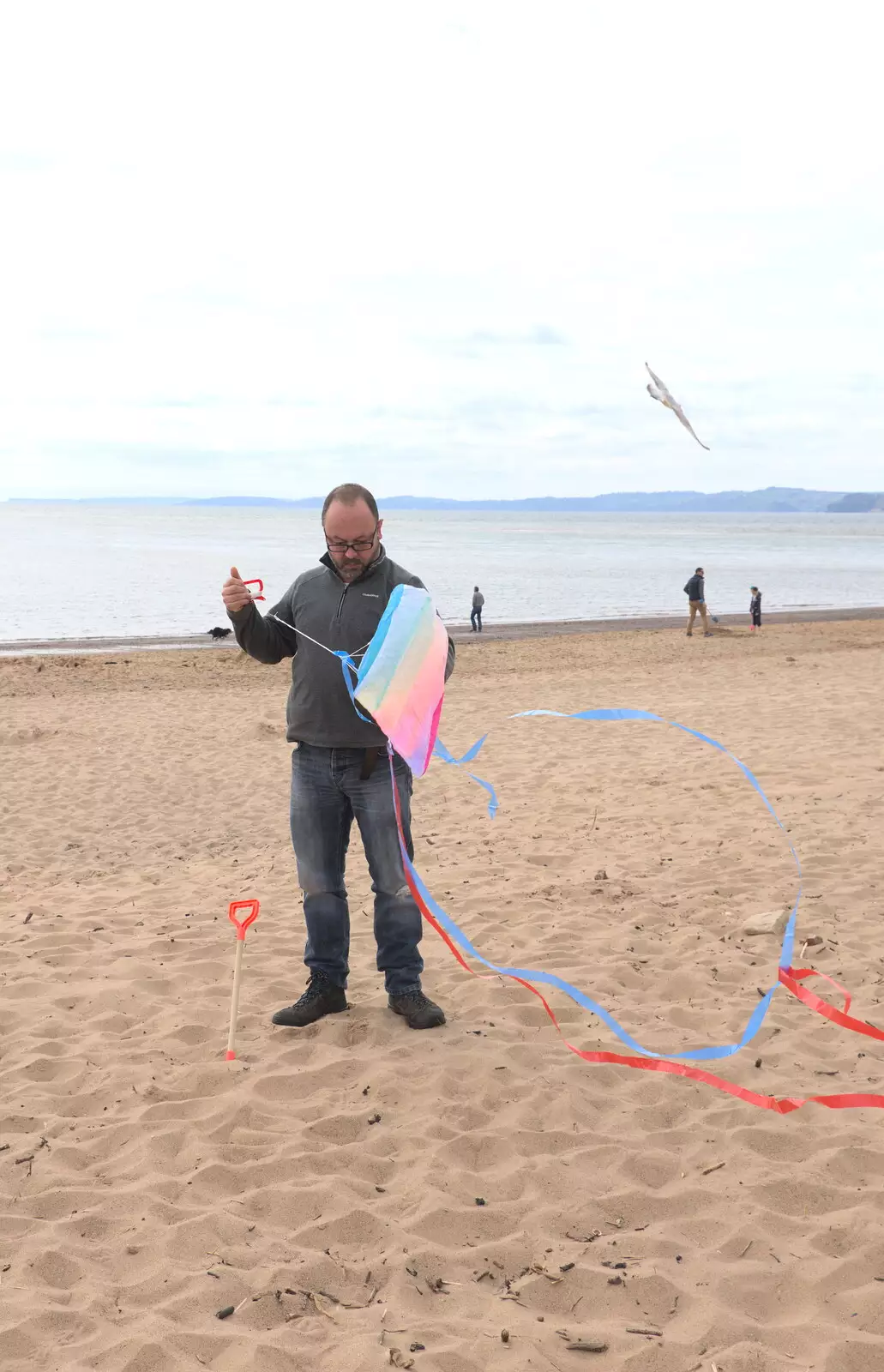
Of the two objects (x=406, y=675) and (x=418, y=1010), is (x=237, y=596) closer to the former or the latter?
(x=406, y=675)

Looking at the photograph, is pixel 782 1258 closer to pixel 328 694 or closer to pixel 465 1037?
pixel 465 1037

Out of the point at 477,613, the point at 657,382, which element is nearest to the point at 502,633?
the point at 477,613

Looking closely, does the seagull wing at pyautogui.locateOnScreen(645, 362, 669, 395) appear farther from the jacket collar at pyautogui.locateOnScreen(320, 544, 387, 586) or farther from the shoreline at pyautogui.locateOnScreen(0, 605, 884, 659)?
the shoreline at pyautogui.locateOnScreen(0, 605, 884, 659)

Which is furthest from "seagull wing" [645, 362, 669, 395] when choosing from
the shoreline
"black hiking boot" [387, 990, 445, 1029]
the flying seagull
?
the shoreline

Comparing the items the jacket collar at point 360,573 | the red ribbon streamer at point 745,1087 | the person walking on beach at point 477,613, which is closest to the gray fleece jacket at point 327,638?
the jacket collar at point 360,573

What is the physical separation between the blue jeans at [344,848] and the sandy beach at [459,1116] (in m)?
0.34

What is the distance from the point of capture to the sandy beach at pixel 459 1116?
8.43 ft

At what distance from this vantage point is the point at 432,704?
3766 mm

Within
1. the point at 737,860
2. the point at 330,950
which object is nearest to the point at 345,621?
the point at 330,950

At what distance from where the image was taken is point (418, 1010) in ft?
13.6

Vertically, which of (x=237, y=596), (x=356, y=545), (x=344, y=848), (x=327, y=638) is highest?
(x=356, y=545)

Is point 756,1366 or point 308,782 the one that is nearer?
point 756,1366

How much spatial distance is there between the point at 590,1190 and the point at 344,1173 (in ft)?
2.53

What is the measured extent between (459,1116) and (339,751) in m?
1.39
